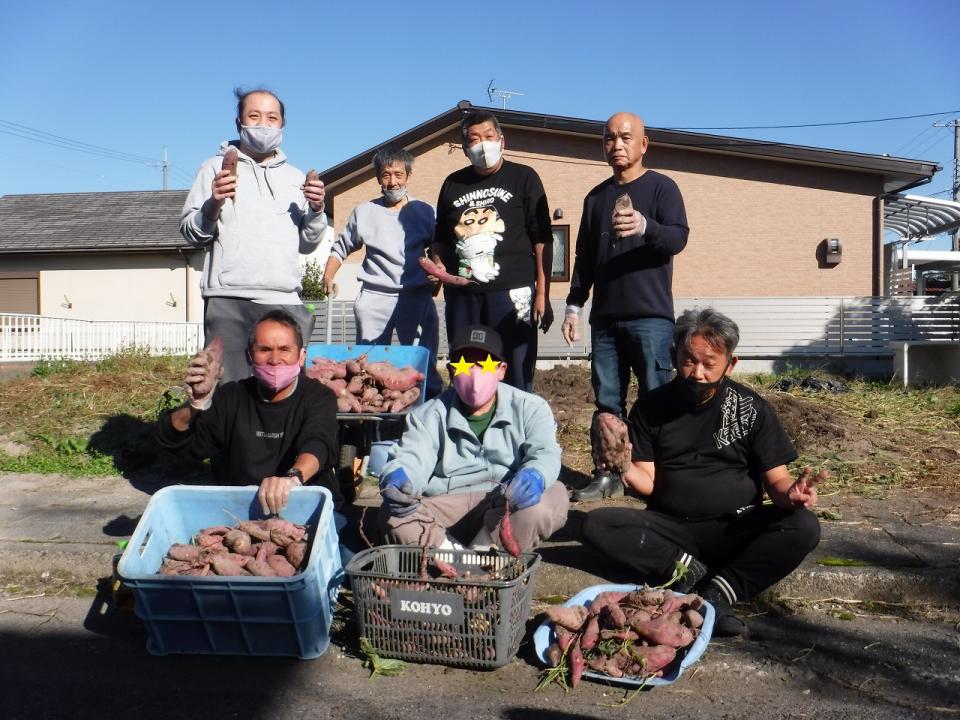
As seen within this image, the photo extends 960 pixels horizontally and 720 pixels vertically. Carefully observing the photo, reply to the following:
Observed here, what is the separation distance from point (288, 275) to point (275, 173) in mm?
619

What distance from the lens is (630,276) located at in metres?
4.80

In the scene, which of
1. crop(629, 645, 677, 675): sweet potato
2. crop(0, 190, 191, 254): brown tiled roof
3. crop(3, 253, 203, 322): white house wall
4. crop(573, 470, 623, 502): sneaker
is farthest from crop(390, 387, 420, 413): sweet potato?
crop(3, 253, 203, 322): white house wall

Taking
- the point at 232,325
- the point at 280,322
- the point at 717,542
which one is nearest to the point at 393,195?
the point at 232,325

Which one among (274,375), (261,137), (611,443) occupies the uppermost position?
(261,137)

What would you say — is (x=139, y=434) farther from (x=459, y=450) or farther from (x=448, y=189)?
(x=459, y=450)

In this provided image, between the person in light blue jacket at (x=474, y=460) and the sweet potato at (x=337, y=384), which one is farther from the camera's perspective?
the sweet potato at (x=337, y=384)

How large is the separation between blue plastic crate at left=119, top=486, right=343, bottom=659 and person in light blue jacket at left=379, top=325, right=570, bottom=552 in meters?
0.38

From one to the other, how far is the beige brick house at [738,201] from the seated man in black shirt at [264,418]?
458 inches

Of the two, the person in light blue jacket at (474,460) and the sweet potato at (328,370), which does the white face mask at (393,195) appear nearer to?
the sweet potato at (328,370)

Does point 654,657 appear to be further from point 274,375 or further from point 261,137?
point 261,137

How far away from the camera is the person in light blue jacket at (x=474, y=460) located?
12.1 ft

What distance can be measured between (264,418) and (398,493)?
3.04 feet

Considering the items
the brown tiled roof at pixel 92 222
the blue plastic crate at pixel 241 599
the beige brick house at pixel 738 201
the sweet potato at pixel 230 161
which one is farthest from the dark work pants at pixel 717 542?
the brown tiled roof at pixel 92 222

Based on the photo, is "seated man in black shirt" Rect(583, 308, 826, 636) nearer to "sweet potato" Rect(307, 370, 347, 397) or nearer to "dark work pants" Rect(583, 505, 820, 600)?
"dark work pants" Rect(583, 505, 820, 600)
